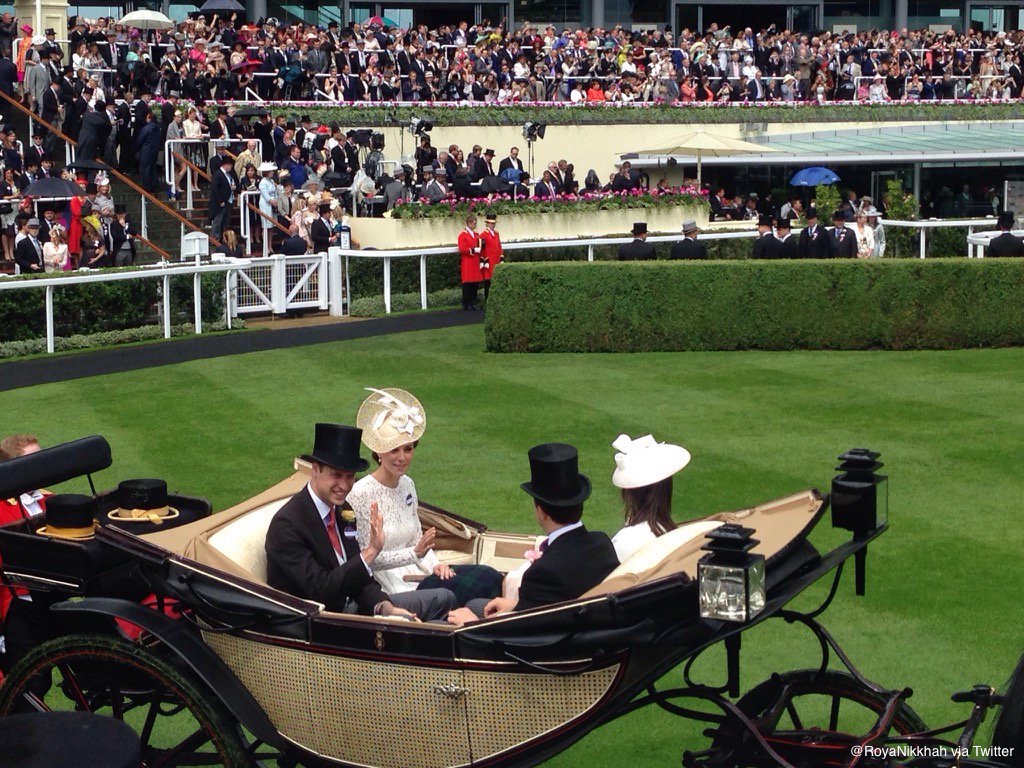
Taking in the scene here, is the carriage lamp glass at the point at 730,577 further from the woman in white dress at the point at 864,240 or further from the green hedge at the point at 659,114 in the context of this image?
the green hedge at the point at 659,114

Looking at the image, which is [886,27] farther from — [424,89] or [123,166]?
[123,166]

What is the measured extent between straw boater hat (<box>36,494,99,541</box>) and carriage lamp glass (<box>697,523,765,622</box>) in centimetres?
279

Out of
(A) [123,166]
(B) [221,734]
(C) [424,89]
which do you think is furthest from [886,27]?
(B) [221,734]

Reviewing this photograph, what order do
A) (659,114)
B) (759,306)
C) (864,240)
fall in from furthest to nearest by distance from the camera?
(659,114), (864,240), (759,306)

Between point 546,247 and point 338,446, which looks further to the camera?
point 546,247

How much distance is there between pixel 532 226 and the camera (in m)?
26.6

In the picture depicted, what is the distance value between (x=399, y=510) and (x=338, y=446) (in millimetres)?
954

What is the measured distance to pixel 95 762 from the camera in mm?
3992

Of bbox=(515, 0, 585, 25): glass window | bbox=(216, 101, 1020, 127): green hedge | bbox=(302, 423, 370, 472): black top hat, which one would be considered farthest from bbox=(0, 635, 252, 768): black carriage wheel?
bbox=(515, 0, 585, 25): glass window

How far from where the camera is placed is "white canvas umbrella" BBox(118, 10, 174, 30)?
31.8m

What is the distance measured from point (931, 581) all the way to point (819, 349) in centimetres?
931

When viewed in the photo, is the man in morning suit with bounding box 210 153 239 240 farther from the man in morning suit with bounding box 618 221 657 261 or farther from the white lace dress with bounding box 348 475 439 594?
the white lace dress with bounding box 348 475 439 594

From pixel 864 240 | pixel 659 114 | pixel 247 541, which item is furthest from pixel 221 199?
pixel 247 541

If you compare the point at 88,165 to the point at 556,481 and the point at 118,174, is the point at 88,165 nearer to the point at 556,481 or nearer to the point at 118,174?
the point at 118,174
